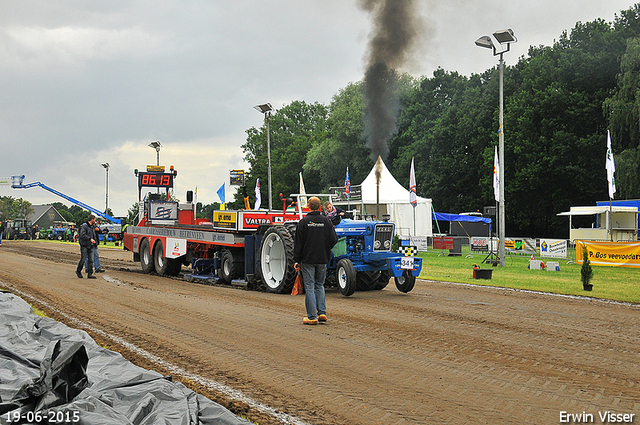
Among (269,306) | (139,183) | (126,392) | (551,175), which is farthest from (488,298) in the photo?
(551,175)

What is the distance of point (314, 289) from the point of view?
888cm

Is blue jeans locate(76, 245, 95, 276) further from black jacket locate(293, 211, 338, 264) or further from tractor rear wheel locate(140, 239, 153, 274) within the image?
black jacket locate(293, 211, 338, 264)

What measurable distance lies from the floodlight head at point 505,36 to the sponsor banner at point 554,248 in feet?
30.7

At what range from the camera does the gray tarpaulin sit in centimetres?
402

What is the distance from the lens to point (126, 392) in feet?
15.3

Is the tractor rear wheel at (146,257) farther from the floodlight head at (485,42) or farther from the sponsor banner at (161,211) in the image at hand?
the floodlight head at (485,42)

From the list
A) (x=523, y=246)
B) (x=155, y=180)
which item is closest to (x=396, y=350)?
(x=155, y=180)

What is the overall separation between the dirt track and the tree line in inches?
859

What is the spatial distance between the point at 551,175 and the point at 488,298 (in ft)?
117

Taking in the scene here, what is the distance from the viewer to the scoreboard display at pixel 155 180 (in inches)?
808

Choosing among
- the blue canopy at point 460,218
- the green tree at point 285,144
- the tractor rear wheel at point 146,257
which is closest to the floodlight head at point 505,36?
the tractor rear wheel at point 146,257

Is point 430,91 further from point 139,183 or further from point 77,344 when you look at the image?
point 77,344

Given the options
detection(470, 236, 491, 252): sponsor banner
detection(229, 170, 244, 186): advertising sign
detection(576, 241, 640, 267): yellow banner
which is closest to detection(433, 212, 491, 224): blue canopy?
detection(229, 170, 244, 186): advertising sign

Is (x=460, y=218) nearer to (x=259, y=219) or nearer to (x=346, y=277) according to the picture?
(x=259, y=219)
